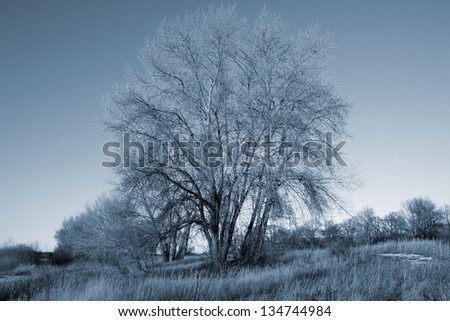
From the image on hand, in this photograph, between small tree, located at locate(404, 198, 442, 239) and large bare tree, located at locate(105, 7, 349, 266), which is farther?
small tree, located at locate(404, 198, 442, 239)

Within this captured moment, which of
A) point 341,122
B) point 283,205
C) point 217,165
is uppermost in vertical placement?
point 341,122

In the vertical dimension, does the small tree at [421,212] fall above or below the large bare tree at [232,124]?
below

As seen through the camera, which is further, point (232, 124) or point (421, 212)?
point (421, 212)

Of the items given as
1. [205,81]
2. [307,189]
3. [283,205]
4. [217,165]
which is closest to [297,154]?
[307,189]

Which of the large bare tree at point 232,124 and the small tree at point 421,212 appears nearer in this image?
the large bare tree at point 232,124

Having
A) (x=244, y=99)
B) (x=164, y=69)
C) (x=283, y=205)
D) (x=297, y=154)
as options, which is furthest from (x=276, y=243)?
(x=164, y=69)

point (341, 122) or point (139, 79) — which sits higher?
point (139, 79)

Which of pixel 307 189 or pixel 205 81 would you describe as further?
pixel 205 81

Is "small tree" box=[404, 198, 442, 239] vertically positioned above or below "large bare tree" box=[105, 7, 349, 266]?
below
